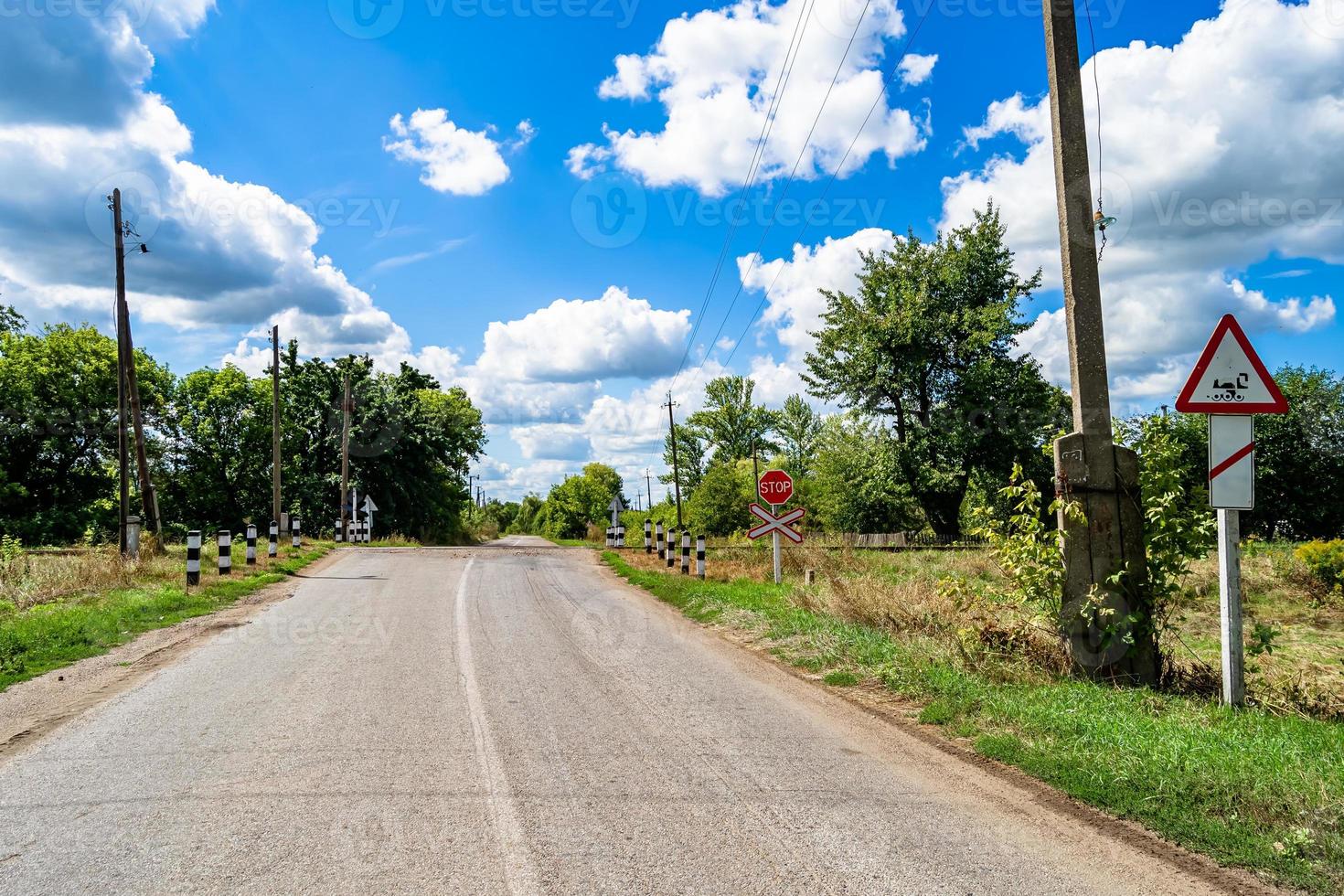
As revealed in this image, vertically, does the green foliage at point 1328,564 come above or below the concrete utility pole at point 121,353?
below

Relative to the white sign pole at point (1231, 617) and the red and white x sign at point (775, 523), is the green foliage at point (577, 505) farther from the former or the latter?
the white sign pole at point (1231, 617)

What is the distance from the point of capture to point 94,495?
151 ft

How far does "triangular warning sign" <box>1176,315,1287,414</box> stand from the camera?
6.52m

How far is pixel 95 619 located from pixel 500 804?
9.22 m

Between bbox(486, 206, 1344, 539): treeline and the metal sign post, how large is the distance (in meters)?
31.0

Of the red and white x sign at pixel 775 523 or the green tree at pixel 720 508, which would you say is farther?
the green tree at pixel 720 508

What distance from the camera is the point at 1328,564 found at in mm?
18641

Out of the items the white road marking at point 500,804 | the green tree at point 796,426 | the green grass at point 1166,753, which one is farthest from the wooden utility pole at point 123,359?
the green tree at point 796,426

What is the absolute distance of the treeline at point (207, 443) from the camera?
4419cm

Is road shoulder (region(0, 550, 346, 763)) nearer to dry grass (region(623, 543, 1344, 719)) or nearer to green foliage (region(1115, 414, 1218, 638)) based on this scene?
dry grass (region(623, 543, 1344, 719))

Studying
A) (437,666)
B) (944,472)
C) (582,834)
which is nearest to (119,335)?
(437,666)

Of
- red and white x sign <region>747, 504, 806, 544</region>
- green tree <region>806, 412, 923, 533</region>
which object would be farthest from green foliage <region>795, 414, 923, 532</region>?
red and white x sign <region>747, 504, 806, 544</region>

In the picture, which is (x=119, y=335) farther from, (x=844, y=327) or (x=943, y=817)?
(x=844, y=327)

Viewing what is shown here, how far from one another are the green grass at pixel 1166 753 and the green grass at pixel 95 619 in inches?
317
